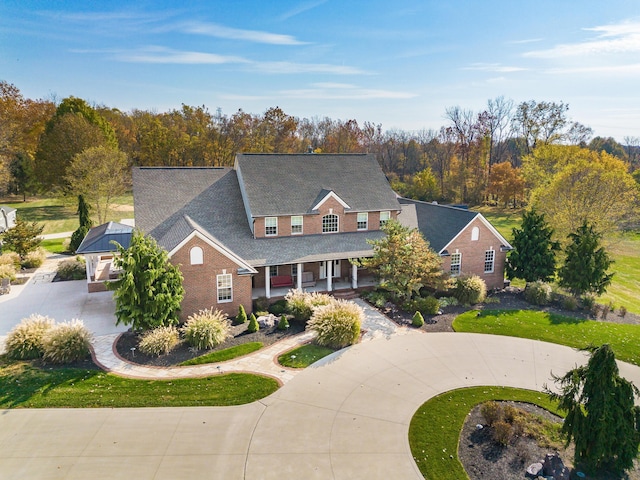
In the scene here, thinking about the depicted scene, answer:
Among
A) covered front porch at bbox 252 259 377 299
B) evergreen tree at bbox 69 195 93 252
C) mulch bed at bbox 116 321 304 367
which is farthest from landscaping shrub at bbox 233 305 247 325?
evergreen tree at bbox 69 195 93 252

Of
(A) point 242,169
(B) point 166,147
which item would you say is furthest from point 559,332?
(B) point 166,147

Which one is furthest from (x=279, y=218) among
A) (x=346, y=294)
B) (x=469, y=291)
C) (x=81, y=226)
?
(x=81, y=226)

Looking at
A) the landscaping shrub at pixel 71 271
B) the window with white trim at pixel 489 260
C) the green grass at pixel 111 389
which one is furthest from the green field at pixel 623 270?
the landscaping shrub at pixel 71 271

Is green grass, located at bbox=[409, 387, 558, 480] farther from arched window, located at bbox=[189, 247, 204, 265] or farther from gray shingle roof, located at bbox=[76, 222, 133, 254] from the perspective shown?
gray shingle roof, located at bbox=[76, 222, 133, 254]

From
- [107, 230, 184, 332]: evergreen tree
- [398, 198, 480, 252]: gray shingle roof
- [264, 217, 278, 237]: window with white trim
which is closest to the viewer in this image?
[107, 230, 184, 332]: evergreen tree

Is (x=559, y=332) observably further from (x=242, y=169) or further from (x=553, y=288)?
(x=242, y=169)

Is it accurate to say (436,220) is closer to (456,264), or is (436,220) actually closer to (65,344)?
(456,264)

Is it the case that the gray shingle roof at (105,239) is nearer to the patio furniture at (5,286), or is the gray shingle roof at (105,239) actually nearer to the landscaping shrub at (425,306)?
the patio furniture at (5,286)

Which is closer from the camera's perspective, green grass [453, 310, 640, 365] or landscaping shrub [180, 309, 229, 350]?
landscaping shrub [180, 309, 229, 350]
